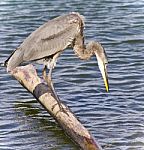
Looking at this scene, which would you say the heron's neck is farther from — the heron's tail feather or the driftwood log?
the heron's tail feather

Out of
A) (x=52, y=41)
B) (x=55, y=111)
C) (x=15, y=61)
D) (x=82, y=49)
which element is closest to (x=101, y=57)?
(x=82, y=49)

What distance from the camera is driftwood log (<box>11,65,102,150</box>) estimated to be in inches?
295

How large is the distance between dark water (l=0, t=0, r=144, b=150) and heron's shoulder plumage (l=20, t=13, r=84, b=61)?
3.40 ft

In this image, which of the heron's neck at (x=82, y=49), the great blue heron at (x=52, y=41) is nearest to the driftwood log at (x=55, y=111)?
the great blue heron at (x=52, y=41)

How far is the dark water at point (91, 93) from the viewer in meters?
8.41

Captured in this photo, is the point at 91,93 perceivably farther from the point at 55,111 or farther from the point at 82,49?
the point at 55,111

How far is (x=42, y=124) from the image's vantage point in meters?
8.98

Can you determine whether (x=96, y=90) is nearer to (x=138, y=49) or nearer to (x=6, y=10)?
(x=138, y=49)

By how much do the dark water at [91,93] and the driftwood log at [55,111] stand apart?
1.10 ft

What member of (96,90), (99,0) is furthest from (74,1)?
(96,90)

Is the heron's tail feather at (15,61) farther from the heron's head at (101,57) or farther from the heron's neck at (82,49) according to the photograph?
the heron's head at (101,57)

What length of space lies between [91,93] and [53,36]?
5.32 ft

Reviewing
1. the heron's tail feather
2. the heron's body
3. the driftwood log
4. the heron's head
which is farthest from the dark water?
the heron's body

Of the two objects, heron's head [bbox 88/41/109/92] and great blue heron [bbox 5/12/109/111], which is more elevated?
great blue heron [bbox 5/12/109/111]
